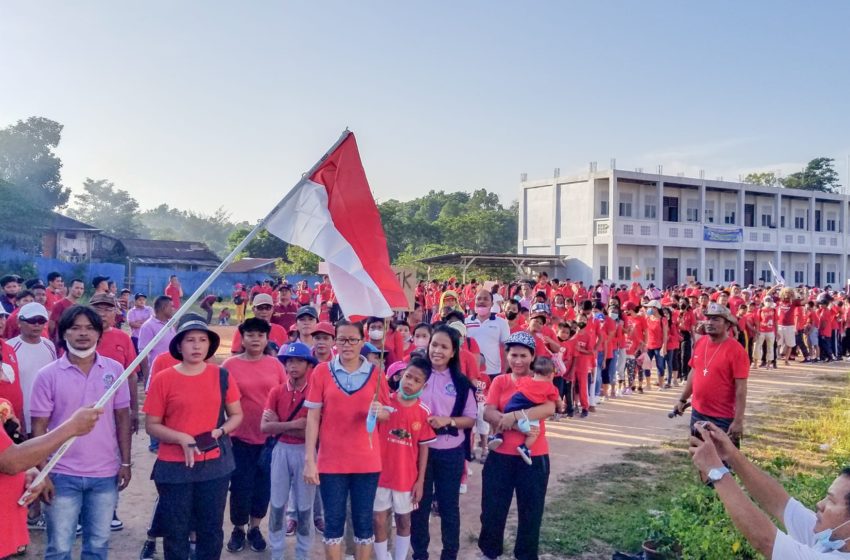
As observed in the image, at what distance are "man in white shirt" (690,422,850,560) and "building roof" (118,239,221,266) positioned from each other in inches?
1651

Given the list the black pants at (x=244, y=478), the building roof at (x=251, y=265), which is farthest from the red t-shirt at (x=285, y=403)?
the building roof at (x=251, y=265)

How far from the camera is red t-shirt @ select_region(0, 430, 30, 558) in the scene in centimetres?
286

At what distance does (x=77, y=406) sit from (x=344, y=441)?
1629 mm

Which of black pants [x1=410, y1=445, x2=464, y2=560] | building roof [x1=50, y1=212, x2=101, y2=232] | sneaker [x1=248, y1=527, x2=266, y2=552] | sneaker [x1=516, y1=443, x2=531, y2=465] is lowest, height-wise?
sneaker [x1=248, y1=527, x2=266, y2=552]

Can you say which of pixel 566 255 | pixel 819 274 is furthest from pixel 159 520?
pixel 819 274

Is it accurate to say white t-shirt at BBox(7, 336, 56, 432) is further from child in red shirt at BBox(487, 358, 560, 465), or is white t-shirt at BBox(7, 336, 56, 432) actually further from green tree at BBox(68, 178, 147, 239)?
green tree at BBox(68, 178, 147, 239)

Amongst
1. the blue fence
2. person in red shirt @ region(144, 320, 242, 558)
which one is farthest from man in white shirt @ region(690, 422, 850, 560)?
the blue fence

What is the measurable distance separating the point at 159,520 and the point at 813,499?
4605mm

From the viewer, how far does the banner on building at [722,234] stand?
130 ft

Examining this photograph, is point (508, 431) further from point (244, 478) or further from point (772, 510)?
point (244, 478)

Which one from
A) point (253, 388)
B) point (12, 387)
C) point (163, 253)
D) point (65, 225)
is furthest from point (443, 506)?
point (163, 253)

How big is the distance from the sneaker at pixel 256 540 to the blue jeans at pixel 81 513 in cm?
151

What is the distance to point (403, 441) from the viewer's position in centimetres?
470

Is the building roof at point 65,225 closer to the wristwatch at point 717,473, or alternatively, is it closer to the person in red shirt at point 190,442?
the person in red shirt at point 190,442
